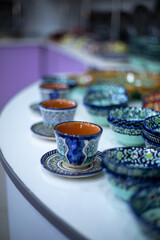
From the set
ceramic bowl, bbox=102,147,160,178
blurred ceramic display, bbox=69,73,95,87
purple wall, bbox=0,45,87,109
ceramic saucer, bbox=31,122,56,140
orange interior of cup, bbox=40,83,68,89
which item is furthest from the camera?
purple wall, bbox=0,45,87,109

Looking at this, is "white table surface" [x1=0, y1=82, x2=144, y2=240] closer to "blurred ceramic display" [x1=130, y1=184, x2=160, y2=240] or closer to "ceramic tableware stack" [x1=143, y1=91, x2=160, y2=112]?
"blurred ceramic display" [x1=130, y1=184, x2=160, y2=240]

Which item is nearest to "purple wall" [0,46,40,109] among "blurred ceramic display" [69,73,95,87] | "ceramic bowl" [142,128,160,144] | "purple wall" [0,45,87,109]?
"purple wall" [0,45,87,109]

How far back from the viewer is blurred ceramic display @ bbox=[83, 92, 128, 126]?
3.49 feet

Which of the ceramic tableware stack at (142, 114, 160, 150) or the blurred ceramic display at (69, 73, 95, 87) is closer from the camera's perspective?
the ceramic tableware stack at (142, 114, 160, 150)

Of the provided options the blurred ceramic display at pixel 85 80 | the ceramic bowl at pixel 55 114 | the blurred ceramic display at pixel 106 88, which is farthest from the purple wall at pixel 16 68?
the ceramic bowl at pixel 55 114

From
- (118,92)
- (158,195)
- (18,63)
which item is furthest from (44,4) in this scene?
(158,195)

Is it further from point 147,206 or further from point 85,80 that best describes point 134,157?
point 85,80

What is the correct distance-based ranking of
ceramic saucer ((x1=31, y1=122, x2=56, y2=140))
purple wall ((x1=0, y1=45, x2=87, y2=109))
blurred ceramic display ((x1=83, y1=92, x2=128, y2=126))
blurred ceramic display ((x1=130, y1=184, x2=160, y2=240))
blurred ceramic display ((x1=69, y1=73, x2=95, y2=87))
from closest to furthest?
blurred ceramic display ((x1=130, y1=184, x2=160, y2=240)) < ceramic saucer ((x1=31, y1=122, x2=56, y2=140)) < blurred ceramic display ((x1=83, y1=92, x2=128, y2=126)) < blurred ceramic display ((x1=69, y1=73, x2=95, y2=87)) < purple wall ((x1=0, y1=45, x2=87, y2=109))

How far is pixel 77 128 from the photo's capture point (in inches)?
33.9

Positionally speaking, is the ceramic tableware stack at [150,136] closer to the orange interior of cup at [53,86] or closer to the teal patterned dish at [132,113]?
the teal patterned dish at [132,113]

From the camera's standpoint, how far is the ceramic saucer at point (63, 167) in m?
0.74

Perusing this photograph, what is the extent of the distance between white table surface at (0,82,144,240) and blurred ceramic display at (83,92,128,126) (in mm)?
48

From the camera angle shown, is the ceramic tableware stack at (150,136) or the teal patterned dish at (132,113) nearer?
the ceramic tableware stack at (150,136)

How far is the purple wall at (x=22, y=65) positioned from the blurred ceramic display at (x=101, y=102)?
252 cm
